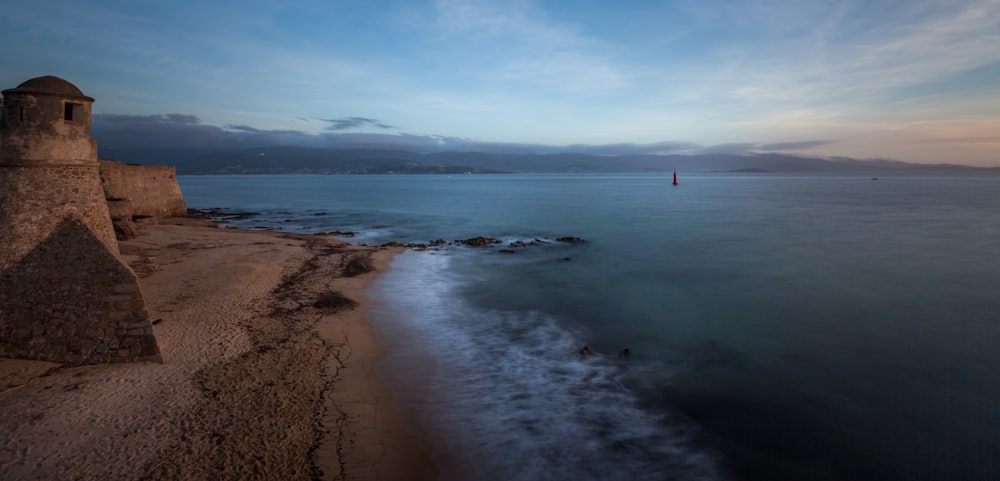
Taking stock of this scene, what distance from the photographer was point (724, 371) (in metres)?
11.2

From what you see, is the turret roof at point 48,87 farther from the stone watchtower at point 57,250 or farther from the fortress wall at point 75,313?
the fortress wall at point 75,313

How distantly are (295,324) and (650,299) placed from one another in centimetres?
1133

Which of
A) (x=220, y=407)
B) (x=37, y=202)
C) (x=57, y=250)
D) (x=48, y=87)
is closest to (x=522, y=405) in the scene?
(x=220, y=407)

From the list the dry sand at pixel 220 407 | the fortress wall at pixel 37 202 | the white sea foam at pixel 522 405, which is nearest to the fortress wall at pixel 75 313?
the dry sand at pixel 220 407

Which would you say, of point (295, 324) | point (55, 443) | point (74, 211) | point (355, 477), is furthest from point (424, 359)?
point (74, 211)

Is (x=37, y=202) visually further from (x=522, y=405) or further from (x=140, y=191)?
(x=140, y=191)

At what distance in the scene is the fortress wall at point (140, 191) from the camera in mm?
24237

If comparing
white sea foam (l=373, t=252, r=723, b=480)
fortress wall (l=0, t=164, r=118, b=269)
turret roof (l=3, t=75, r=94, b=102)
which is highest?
turret roof (l=3, t=75, r=94, b=102)

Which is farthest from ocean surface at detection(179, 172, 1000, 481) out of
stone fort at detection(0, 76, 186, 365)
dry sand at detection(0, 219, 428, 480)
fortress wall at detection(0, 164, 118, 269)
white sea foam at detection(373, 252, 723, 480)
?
fortress wall at detection(0, 164, 118, 269)

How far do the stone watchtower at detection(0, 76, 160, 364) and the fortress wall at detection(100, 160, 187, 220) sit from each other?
46.7 ft

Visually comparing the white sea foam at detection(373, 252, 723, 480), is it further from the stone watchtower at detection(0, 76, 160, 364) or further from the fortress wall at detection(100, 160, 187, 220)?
the fortress wall at detection(100, 160, 187, 220)

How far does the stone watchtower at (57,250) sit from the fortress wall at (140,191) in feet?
46.7

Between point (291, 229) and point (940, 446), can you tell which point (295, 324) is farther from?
point (291, 229)

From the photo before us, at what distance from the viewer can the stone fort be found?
9250mm
